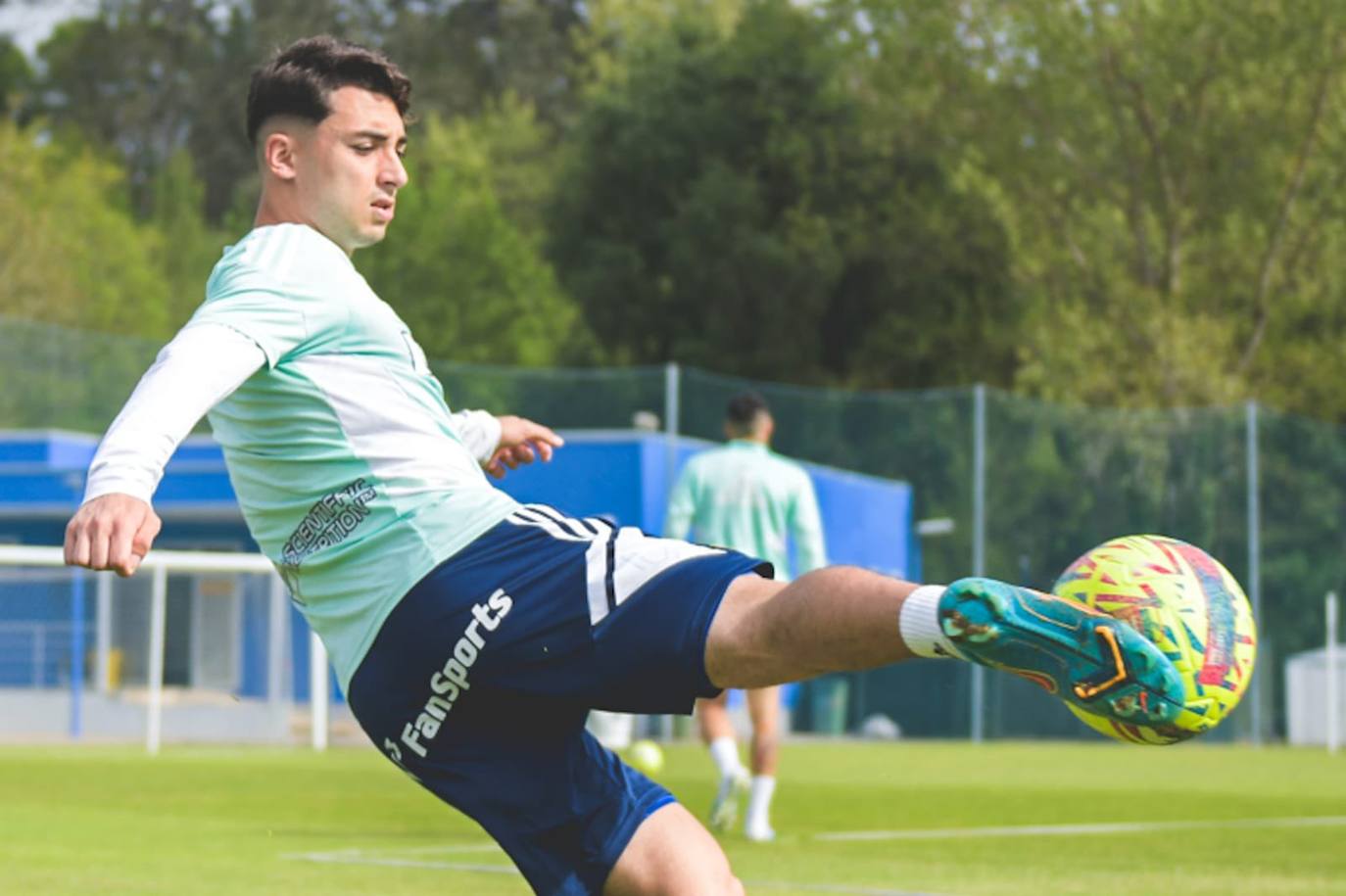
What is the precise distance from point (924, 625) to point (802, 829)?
7.70 meters

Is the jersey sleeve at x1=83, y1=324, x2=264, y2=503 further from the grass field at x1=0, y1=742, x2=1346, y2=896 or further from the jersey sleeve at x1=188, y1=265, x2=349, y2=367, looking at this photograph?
the grass field at x1=0, y1=742, x2=1346, y2=896

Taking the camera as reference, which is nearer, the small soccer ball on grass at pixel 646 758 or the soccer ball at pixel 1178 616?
the soccer ball at pixel 1178 616

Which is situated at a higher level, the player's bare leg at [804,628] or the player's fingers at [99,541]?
the player's fingers at [99,541]

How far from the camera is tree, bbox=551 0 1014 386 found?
43.4 metres

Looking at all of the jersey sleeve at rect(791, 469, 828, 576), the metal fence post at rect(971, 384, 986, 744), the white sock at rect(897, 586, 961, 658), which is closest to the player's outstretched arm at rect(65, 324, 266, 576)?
the white sock at rect(897, 586, 961, 658)

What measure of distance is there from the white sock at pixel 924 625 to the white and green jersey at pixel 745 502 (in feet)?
26.3

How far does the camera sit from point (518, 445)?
15.8ft

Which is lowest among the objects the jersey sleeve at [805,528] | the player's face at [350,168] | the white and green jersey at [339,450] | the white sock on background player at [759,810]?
the white sock on background player at [759,810]

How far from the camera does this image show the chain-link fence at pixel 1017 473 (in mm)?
24859

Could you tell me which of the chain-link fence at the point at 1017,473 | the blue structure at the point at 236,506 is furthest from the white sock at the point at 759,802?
the chain-link fence at the point at 1017,473

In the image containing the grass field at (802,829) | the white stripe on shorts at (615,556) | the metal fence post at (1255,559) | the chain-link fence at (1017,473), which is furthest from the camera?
the chain-link fence at (1017,473)

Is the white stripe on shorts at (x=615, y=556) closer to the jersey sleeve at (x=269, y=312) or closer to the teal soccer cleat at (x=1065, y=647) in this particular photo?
the jersey sleeve at (x=269, y=312)

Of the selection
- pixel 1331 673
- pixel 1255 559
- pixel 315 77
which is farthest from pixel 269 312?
pixel 1255 559

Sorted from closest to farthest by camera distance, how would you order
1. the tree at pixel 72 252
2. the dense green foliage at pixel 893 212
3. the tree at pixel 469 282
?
the dense green foliage at pixel 893 212 → the tree at pixel 72 252 → the tree at pixel 469 282
